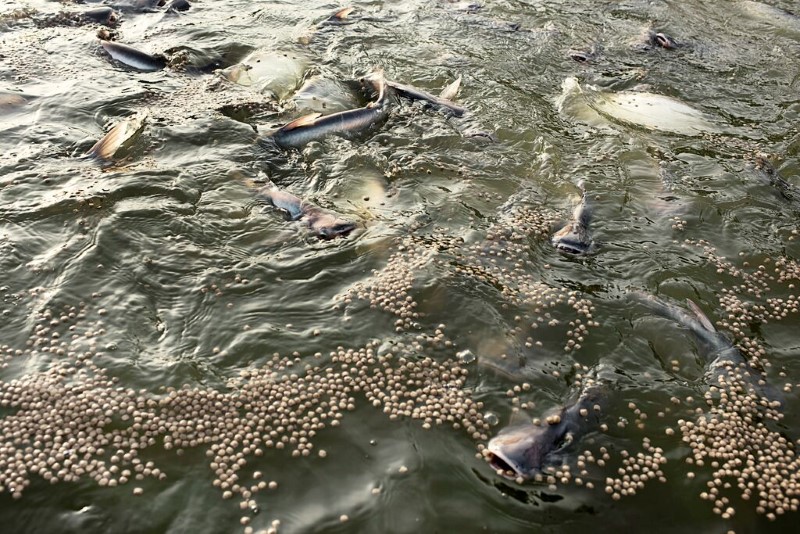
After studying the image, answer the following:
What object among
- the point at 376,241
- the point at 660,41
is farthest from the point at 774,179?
the point at 376,241

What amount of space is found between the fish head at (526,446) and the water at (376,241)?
0.09 m

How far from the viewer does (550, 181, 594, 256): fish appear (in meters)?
5.80

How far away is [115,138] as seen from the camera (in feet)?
22.0

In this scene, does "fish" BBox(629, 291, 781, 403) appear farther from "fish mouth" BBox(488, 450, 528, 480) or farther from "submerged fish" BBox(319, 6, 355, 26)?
"submerged fish" BBox(319, 6, 355, 26)

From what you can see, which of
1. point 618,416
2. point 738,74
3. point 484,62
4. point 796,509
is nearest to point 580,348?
point 618,416

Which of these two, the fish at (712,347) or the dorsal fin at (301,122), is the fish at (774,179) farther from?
the dorsal fin at (301,122)

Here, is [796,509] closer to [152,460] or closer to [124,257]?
[152,460]

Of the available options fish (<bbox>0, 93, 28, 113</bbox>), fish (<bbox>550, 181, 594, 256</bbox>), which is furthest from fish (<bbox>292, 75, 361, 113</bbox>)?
fish (<bbox>550, 181, 594, 256</bbox>)

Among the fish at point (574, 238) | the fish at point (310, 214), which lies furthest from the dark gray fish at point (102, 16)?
the fish at point (574, 238)

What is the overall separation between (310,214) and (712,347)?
12.3 ft

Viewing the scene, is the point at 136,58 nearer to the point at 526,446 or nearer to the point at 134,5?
the point at 134,5

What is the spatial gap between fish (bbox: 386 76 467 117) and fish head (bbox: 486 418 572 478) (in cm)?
473

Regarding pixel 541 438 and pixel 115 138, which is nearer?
pixel 541 438

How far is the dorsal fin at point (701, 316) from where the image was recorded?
5051 mm
